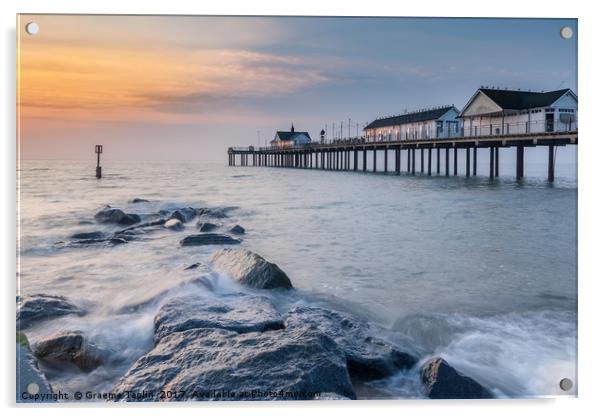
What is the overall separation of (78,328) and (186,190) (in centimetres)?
341

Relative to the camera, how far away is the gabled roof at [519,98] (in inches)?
209

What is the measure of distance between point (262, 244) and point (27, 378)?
9.04 feet

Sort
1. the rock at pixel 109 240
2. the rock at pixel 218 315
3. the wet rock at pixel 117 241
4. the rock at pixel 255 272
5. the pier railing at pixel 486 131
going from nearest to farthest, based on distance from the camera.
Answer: the rock at pixel 218 315 < the rock at pixel 255 272 < the rock at pixel 109 240 < the wet rock at pixel 117 241 < the pier railing at pixel 486 131

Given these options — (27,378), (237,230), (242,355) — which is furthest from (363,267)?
(27,378)

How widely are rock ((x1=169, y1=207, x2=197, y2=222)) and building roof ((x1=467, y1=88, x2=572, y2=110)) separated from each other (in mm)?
3975

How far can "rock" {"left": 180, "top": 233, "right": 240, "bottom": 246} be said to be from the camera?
5915 mm

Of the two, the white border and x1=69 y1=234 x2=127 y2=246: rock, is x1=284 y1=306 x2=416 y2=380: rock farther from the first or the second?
x1=69 y1=234 x2=127 y2=246: rock

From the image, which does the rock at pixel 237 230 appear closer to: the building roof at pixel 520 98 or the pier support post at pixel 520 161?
the building roof at pixel 520 98

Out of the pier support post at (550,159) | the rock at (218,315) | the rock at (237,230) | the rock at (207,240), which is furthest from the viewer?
the pier support post at (550,159)

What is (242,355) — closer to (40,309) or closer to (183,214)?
(40,309)

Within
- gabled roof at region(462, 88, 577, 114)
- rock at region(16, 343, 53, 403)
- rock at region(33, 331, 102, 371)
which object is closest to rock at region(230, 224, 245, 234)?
rock at region(33, 331, 102, 371)

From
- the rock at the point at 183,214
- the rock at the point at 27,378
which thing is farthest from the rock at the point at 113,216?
the rock at the point at 27,378

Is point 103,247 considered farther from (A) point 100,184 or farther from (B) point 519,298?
(B) point 519,298

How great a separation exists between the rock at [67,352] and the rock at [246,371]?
1.21 feet
